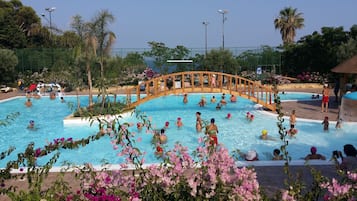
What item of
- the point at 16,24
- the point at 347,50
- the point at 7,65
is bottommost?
the point at 7,65

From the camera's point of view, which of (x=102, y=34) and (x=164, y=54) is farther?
(x=164, y=54)

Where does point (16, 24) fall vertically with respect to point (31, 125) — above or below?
above

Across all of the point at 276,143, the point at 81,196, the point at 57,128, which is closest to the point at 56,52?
the point at 57,128

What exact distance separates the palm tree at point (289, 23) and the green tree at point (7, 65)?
91.4ft

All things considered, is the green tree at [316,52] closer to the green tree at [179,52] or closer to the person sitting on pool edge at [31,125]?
the green tree at [179,52]

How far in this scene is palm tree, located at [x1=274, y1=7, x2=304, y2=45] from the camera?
130ft

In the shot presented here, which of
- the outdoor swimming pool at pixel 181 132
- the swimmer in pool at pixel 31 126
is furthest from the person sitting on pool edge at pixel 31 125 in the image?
the outdoor swimming pool at pixel 181 132

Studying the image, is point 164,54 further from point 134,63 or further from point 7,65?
point 7,65

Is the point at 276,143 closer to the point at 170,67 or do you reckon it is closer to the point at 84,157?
the point at 84,157

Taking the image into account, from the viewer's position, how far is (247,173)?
265cm

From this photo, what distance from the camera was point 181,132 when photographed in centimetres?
1279

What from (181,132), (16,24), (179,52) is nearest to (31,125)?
(181,132)

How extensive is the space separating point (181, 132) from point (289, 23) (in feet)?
102

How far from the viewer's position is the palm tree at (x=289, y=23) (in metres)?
39.6
